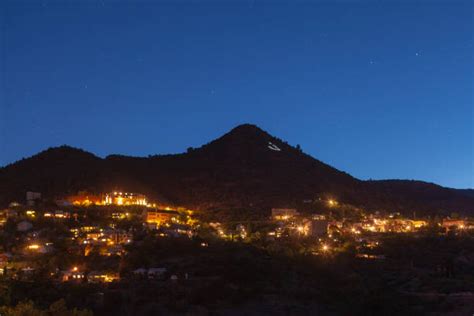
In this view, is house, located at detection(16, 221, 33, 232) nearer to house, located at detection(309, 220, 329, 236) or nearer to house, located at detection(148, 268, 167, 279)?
house, located at detection(148, 268, 167, 279)

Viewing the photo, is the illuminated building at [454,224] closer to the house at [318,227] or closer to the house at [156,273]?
the house at [318,227]

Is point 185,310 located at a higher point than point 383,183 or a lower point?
lower

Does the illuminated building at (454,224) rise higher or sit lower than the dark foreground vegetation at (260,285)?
higher

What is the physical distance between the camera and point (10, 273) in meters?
27.0

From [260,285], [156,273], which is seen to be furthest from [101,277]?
[260,285]

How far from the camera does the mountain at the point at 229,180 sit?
52.1 metres

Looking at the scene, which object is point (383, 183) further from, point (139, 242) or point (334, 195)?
point (139, 242)

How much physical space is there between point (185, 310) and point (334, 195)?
3624cm

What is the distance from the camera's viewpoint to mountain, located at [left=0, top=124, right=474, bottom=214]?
171 feet

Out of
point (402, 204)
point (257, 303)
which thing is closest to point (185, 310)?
point (257, 303)

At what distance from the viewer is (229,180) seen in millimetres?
58500

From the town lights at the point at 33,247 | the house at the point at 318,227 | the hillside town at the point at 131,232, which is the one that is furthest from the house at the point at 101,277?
the house at the point at 318,227

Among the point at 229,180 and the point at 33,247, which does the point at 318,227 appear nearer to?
the point at 229,180

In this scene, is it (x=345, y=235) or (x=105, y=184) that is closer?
(x=345, y=235)
